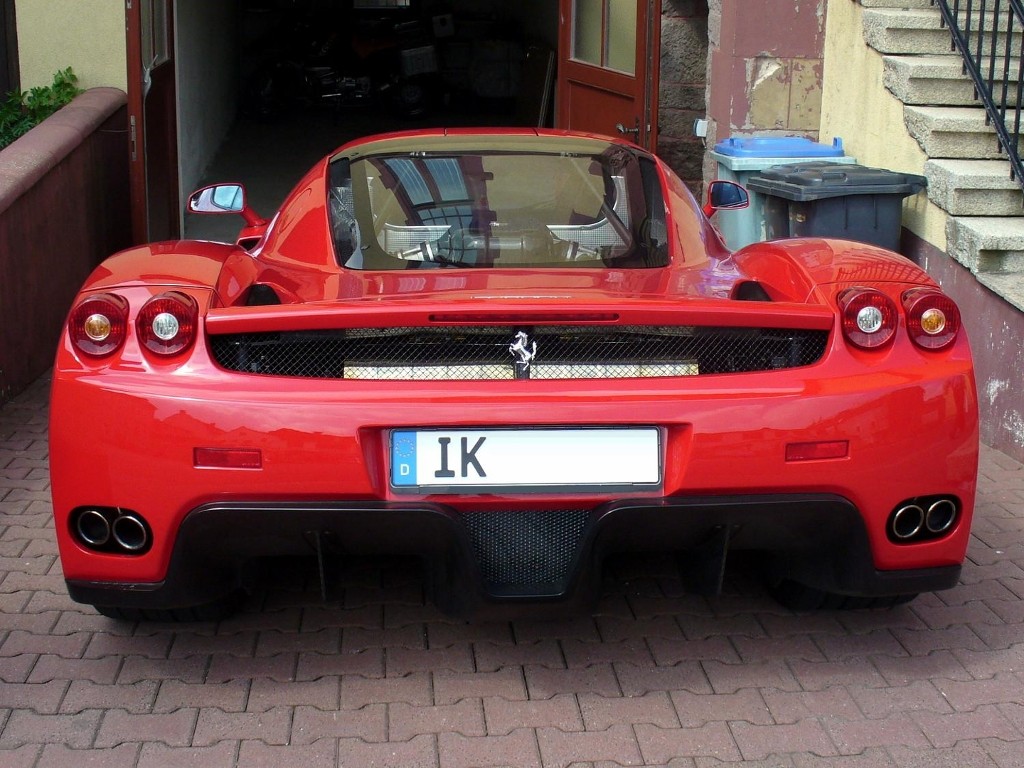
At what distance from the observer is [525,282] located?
3.31m

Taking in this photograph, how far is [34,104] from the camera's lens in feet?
26.7

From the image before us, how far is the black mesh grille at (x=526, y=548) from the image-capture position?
9.95 feet

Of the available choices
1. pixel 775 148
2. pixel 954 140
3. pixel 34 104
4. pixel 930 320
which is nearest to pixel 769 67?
pixel 775 148

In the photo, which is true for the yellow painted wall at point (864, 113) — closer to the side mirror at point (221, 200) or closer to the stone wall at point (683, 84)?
the stone wall at point (683, 84)

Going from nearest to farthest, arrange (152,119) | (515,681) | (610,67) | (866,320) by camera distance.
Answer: (866,320) < (515,681) < (152,119) < (610,67)

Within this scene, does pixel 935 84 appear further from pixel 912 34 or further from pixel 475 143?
pixel 475 143

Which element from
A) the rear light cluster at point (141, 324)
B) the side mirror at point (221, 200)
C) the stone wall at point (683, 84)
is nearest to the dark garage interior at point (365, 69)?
the stone wall at point (683, 84)

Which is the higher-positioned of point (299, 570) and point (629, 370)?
point (629, 370)

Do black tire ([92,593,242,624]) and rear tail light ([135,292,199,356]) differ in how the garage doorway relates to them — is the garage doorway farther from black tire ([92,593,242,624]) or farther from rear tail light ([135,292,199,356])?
rear tail light ([135,292,199,356])

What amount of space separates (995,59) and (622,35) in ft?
8.84

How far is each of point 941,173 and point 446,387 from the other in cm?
411

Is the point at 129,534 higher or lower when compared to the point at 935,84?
lower

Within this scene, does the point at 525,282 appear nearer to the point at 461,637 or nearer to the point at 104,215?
the point at 461,637

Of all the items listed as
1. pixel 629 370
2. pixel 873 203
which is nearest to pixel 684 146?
pixel 873 203
